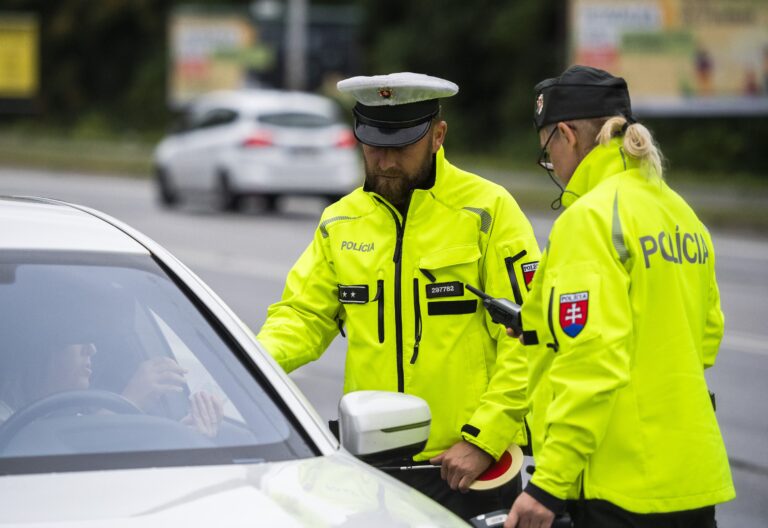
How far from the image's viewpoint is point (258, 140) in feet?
76.8

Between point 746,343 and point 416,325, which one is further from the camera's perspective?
point 746,343

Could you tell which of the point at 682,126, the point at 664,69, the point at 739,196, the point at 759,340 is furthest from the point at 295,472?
the point at 682,126

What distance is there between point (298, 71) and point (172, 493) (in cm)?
3927

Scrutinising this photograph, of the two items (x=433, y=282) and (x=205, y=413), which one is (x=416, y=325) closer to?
(x=433, y=282)

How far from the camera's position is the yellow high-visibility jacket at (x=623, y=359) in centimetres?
324

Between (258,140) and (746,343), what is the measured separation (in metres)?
12.6

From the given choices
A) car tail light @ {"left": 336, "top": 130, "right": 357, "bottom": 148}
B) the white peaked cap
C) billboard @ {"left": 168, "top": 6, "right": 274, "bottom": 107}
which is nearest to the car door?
car tail light @ {"left": 336, "top": 130, "right": 357, "bottom": 148}

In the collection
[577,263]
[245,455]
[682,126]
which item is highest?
[577,263]

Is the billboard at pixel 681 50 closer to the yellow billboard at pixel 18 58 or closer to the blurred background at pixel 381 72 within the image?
the blurred background at pixel 381 72

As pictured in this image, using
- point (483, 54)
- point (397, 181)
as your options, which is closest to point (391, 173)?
point (397, 181)

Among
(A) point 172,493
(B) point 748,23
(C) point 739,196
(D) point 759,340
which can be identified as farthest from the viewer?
(B) point 748,23

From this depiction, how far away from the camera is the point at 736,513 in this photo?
266 inches

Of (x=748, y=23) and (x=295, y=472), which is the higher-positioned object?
(x=295, y=472)

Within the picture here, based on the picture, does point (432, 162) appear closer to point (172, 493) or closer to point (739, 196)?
point (172, 493)
